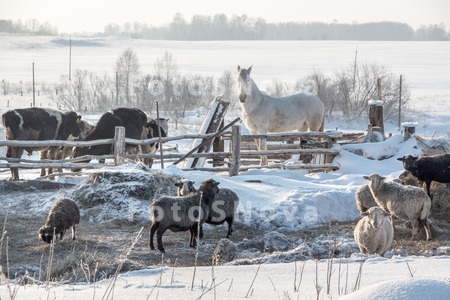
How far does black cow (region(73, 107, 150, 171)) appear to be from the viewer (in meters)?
17.7

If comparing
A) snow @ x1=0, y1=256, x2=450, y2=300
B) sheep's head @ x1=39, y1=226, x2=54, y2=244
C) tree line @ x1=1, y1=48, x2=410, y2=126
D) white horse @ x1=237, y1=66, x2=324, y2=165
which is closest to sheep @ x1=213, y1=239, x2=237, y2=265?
snow @ x1=0, y1=256, x2=450, y2=300

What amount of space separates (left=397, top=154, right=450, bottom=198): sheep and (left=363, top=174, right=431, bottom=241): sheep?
2.02m

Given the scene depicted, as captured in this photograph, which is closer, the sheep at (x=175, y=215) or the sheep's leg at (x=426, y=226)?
the sheep at (x=175, y=215)

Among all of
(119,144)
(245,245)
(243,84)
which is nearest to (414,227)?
(245,245)

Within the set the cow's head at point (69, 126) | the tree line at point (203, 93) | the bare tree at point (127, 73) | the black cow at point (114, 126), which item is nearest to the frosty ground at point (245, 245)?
the black cow at point (114, 126)

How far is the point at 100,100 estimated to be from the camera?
60.4 m

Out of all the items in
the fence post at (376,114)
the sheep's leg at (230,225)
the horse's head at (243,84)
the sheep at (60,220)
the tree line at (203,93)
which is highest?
the horse's head at (243,84)

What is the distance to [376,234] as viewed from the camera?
380 inches

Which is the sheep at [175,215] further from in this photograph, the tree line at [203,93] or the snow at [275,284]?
the tree line at [203,93]

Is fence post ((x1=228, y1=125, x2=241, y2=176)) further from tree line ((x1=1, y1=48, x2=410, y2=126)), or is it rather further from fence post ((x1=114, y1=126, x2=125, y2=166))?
tree line ((x1=1, y1=48, x2=410, y2=126))

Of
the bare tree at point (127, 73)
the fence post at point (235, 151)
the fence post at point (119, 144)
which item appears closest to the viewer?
the fence post at point (119, 144)

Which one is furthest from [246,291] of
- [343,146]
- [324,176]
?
[343,146]

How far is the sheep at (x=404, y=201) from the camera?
1120 centimetres

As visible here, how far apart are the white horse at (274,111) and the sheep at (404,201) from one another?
6.35 meters
